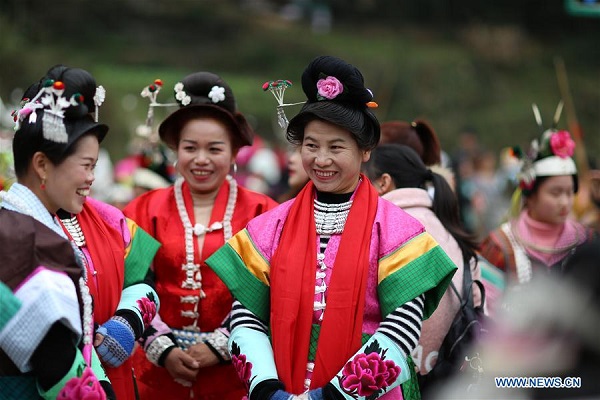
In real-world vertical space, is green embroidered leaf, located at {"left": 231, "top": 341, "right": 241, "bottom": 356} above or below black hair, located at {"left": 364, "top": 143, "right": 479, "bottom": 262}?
below

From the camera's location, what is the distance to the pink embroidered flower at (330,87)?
3283mm

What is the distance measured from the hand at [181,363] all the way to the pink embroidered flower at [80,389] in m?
1.10

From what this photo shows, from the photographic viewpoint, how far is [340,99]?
10.9 feet

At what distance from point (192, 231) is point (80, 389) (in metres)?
1.43

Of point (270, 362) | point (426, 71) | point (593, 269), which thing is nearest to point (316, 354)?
point (270, 362)

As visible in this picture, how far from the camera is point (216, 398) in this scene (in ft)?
13.3

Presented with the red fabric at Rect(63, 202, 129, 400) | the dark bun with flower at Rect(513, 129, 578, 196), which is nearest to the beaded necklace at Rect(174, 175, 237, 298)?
the red fabric at Rect(63, 202, 129, 400)

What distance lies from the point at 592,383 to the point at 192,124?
2.38 meters

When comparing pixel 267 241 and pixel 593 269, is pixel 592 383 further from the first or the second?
pixel 267 241

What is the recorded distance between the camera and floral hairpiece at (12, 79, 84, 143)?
2924mm

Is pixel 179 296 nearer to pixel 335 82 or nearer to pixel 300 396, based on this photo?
pixel 300 396

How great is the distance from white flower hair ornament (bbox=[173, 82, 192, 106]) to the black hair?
0.96 metres

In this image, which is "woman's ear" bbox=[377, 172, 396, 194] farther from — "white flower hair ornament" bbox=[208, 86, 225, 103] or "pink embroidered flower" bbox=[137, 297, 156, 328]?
"pink embroidered flower" bbox=[137, 297, 156, 328]

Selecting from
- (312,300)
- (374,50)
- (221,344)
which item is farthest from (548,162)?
(374,50)
